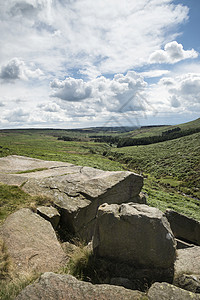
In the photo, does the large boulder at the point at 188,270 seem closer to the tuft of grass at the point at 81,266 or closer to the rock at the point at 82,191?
the tuft of grass at the point at 81,266

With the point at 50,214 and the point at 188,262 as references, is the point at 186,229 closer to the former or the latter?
the point at 188,262

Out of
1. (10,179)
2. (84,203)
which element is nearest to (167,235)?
(84,203)

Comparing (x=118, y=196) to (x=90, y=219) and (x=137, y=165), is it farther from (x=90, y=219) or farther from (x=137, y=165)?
(x=137, y=165)

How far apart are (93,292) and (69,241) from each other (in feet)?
13.7

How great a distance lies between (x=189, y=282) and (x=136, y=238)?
78.6 inches

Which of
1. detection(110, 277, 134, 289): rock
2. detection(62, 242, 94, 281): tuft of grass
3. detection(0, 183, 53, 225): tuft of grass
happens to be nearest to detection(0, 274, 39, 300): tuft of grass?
detection(62, 242, 94, 281): tuft of grass

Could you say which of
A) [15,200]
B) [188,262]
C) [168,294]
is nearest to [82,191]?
[15,200]

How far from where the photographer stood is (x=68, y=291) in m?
4.54

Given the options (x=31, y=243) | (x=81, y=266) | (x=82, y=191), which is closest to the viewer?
(x=81, y=266)

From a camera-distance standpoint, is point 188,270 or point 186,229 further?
point 186,229

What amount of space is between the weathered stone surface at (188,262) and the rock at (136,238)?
0.54 metres

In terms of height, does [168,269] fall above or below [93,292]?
below

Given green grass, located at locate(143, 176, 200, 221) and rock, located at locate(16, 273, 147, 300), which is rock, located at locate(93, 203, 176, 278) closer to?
rock, located at locate(16, 273, 147, 300)

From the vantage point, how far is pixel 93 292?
181 inches
